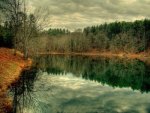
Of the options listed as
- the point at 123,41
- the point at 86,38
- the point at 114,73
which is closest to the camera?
the point at 114,73

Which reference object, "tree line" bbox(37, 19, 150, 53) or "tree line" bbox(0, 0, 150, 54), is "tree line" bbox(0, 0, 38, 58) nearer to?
"tree line" bbox(0, 0, 150, 54)

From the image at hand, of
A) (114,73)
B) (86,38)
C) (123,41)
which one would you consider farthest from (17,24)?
(86,38)

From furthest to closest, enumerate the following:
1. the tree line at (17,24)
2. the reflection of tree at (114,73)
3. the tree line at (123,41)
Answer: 1. the tree line at (123,41)
2. the tree line at (17,24)
3. the reflection of tree at (114,73)

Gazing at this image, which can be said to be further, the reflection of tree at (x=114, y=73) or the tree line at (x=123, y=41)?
the tree line at (x=123, y=41)

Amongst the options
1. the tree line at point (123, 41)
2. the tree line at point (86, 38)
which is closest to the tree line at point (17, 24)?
the tree line at point (86, 38)

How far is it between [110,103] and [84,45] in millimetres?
166431

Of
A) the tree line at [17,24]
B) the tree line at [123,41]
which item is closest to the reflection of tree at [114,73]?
the tree line at [17,24]

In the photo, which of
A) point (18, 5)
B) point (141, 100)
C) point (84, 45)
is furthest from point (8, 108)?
point (84, 45)

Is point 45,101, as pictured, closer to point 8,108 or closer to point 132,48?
point 8,108

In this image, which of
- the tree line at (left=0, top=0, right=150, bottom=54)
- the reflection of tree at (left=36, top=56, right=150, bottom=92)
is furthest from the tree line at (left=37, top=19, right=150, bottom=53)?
the reflection of tree at (left=36, top=56, right=150, bottom=92)

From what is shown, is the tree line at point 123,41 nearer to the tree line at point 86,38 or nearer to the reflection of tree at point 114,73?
the tree line at point 86,38

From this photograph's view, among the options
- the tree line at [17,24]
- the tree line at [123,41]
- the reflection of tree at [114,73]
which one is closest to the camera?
the reflection of tree at [114,73]

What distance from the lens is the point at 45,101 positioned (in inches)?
1052

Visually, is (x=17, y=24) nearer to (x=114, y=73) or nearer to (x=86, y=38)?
(x=114, y=73)
